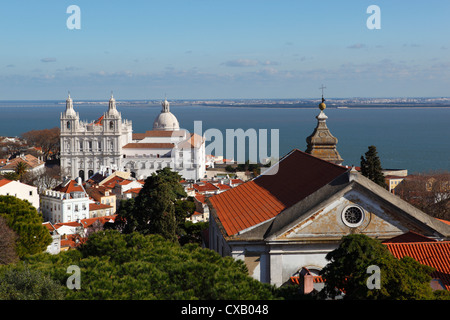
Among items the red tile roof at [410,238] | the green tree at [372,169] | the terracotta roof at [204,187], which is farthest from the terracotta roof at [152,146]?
the red tile roof at [410,238]

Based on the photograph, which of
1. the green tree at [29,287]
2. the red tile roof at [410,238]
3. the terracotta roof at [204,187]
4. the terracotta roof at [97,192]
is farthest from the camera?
the terracotta roof at [204,187]

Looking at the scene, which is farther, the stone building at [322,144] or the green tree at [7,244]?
the green tree at [7,244]

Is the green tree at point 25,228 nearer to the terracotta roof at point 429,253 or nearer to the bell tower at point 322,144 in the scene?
the bell tower at point 322,144

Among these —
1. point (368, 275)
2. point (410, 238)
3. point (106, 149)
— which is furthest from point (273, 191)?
point (106, 149)

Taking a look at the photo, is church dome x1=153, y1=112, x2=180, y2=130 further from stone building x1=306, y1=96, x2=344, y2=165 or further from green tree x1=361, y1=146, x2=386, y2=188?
stone building x1=306, y1=96, x2=344, y2=165

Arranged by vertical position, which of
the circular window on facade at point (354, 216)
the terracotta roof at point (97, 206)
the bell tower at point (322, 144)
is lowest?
the terracotta roof at point (97, 206)

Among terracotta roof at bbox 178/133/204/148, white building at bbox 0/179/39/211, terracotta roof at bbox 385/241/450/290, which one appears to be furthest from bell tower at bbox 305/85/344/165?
terracotta roof at bbox 178/133/204/148
